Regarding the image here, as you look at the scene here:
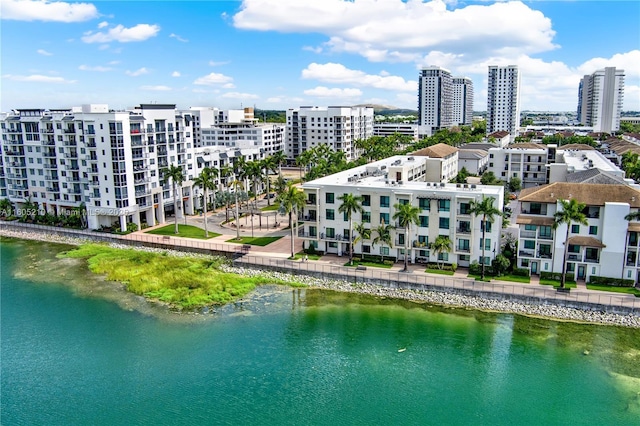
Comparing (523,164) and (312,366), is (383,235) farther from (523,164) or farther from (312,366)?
(523,164)

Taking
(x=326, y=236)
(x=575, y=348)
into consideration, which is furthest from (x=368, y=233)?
(x=575, y=348)

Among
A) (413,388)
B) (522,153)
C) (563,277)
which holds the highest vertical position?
(522,153)

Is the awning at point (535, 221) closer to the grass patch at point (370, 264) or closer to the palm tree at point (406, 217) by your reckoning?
the palm tree at point (406, 217)

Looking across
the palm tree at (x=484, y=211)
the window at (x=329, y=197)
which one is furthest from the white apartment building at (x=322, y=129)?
the palm tree at (x=484, y=211)

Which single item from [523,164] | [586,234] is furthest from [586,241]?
[523,164]

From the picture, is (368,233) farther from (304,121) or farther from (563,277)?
(304,121)

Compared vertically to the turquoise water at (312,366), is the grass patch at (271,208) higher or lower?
higher
